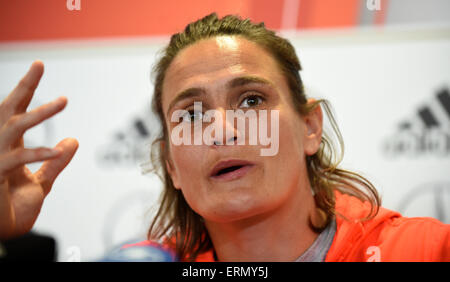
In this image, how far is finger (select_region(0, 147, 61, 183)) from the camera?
30.0 inches

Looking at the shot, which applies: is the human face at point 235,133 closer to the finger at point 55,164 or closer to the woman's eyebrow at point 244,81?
the woman's eyebrow at point 244,81

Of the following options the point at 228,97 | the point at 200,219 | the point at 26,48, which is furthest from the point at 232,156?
the point at 26,48

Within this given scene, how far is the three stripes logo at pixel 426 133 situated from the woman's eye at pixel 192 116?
817 mm

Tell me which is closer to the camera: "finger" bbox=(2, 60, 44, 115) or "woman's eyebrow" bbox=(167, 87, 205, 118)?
"finger" bbox=(2, 60, 44, 115)

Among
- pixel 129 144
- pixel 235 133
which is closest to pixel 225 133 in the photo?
pixel 235 133

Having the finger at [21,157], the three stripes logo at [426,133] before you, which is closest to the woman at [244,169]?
the finger at [21,157]

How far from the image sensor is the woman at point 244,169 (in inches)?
33.0

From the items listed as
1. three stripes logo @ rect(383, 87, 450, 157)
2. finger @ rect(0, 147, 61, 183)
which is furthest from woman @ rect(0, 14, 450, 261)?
three stripes logo @ rect(383, 87, 450, 157)

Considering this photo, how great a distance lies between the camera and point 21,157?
0.77 meters

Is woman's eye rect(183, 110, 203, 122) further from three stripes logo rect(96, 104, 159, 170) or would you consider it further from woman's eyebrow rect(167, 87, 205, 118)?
three stripes logo rect(96, 104, 159, 170)

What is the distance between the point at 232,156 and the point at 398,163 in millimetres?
842

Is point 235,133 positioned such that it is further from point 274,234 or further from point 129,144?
point 129,144

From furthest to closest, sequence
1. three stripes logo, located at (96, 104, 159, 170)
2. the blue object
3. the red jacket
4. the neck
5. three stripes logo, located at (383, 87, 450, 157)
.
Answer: three stripes logo, located at (96, 104, 159, 170), three stripes logo, located at (383, 87, 450, 157), the blue object, the neck, the red jacket

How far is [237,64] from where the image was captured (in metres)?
0.95
